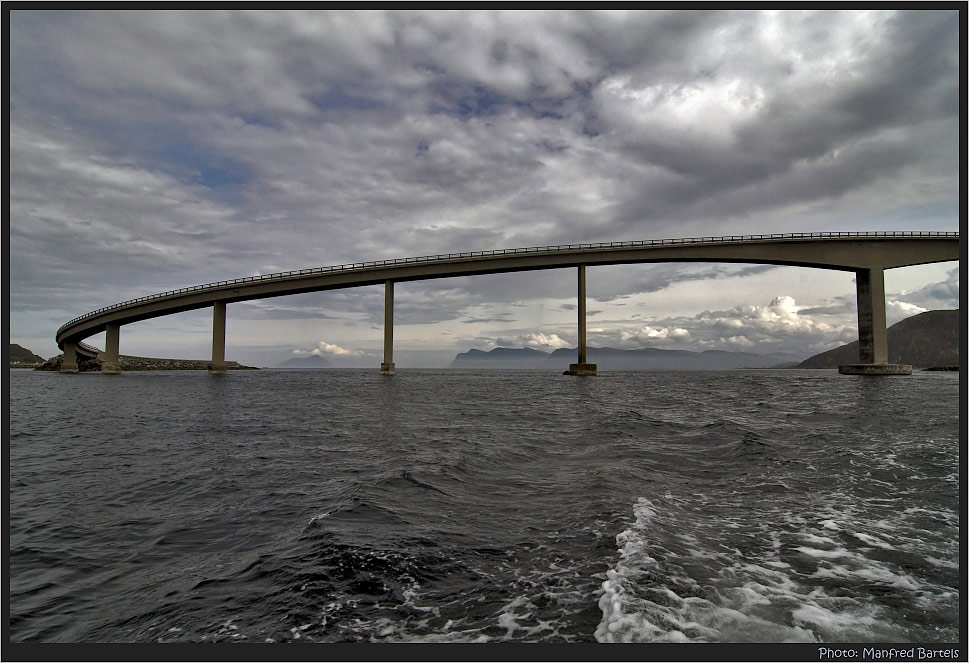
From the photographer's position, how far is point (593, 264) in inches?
2852

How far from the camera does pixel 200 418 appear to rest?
20656 millimetres

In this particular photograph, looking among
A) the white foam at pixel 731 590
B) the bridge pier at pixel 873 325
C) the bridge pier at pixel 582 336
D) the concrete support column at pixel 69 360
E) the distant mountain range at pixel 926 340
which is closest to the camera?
the white foam at pixel 731 590

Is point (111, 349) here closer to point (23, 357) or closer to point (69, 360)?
point (69, 360)

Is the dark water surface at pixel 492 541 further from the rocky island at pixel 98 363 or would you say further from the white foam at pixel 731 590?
the rocky island at pixel 98 363

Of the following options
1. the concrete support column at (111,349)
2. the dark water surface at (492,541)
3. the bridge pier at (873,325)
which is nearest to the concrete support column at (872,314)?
the bridge pier at (873,325)

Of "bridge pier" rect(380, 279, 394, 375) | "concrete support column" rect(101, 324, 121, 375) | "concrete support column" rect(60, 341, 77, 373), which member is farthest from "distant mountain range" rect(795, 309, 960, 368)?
A: "concrete support column" rect(60, 341, 77, 373)

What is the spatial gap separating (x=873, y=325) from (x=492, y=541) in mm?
82936

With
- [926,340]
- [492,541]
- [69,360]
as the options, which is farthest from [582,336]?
[926,340]

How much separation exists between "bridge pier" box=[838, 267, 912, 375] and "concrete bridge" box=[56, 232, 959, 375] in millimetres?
114

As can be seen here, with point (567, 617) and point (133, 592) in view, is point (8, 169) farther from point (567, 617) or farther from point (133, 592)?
point (567, 617)

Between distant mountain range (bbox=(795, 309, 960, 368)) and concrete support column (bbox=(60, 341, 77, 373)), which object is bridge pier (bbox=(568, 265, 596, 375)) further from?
distant mountain range (bbox=(795, 309, 960, 368))

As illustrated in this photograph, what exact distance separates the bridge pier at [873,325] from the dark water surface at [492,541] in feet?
223

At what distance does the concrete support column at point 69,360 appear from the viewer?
93.9m

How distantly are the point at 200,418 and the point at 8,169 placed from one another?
19573 millimetres
